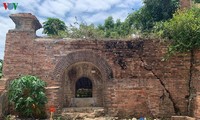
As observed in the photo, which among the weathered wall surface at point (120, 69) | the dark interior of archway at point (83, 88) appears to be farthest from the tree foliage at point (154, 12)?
the dark interior of archway at point (83, 88)

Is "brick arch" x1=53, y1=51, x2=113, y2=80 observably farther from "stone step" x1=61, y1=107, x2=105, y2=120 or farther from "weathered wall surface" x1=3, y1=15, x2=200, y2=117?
"stone step" x1=61, y1=107, x2=105, y2=120

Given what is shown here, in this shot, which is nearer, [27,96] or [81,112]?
[27,96]

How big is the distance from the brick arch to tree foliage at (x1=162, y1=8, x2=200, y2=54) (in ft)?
8.69

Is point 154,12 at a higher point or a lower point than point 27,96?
higher

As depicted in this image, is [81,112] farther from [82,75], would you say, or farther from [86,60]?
[86,60]

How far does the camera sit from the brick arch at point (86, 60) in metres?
9.45

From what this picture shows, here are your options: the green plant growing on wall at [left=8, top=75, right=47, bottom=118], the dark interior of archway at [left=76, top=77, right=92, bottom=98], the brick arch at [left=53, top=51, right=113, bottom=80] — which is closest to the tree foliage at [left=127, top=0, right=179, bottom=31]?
the dark interior of archway at [left=76, top=77, right=92, bottom=98]

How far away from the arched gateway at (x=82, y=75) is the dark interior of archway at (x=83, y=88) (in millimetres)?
160

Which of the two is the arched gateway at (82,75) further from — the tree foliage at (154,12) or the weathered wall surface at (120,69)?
the tree foliage at (154,12)

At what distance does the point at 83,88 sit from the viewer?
11.0 meters

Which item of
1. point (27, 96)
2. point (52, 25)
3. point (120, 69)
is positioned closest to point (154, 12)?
point (120, 69)

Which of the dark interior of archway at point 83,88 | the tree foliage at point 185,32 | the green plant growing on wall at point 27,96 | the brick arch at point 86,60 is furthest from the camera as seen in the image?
the dark interior of archway at point 83,88

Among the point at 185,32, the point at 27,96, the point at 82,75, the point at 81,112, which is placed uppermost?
the point at 185,32

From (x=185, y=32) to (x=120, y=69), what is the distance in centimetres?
287
